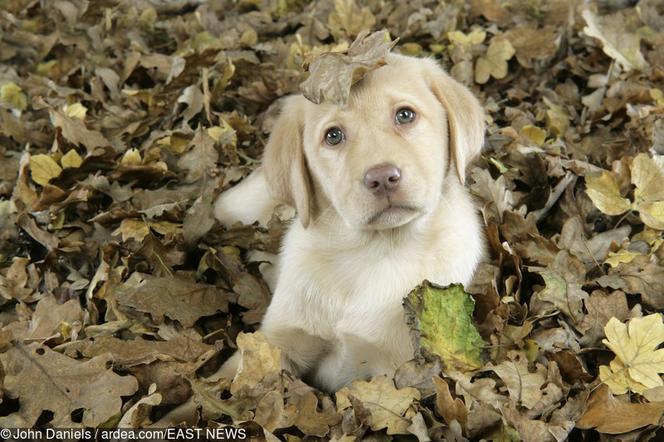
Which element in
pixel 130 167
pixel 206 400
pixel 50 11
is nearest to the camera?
pixel 206 400

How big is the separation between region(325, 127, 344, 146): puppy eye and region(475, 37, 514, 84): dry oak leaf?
1.87m

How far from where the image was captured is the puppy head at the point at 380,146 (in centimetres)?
273

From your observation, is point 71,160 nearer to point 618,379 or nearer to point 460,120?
point 460,120

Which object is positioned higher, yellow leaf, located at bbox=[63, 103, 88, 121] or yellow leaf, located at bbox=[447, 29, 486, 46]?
yellow leaf, located at bbox=[63, 103, 88, 121]

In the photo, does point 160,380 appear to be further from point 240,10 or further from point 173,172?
point 240,10

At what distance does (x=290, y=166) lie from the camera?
3109mm

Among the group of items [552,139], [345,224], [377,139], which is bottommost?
[552,139]

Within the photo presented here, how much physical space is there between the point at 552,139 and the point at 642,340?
161 cm

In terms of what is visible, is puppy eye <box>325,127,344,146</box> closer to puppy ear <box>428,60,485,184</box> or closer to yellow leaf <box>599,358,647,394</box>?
puppy ear <box>428,60,485,184</box>

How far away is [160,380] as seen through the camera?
284cm

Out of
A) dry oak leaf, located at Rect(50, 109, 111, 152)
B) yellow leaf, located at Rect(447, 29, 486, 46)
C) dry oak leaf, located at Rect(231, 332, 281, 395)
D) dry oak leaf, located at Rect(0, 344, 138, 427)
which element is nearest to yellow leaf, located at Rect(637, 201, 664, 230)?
dry oak leaf, located at Rect(231, 332, 281, 395)

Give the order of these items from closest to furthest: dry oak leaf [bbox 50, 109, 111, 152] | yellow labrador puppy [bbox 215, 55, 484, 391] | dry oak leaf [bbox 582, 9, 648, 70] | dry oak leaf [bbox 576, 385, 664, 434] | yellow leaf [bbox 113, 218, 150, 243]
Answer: dry oak leaf [bbox 576, 385, 664, 434]
yellow labrador puppy [bbox 215, 55, 484, 391]
yellow leaf [bbox 113, 218, 150, 243]
dry oak leaf [bbox 50, 109, 111, 152]
dry oak leaf [bbox 582, 9, 648, 70]

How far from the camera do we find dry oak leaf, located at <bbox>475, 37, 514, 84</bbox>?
4.54 m

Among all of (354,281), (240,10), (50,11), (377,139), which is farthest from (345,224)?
(50,11)
